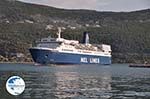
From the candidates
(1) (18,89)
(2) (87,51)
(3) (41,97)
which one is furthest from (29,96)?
(2) (87,51)

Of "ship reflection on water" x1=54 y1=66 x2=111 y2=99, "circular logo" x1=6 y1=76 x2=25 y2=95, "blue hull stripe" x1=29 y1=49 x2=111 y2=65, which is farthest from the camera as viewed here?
"blue hull stripe" x1=29 y1=49 x2=111 y2=65

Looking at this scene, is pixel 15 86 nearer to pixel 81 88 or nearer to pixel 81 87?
pixel 81 88

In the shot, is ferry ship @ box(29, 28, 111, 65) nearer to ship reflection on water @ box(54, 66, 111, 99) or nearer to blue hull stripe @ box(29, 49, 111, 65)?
blue hull stripe @ box(29, 49, 111, 65)

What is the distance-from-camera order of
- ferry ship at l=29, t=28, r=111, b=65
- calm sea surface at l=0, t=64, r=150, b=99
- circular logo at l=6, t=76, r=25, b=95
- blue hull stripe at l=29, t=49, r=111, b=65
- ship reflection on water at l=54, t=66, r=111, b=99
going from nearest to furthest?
1. circular logo at l=6, t=76, r=25, b=95
2. calm sea surface at l=0, t=64, r=150, b=99
3. ship reflection on water at l=54, t=66, r=111, b=99
4. blue hull stripe at l=29, t=49, r=111, b=65
5. ferry ship at l=29, t=28, r=111, b=65

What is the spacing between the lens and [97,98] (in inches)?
1459

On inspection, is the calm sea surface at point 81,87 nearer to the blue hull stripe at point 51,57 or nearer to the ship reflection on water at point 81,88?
the ship reflection on water at point 81,88

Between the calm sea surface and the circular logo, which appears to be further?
the calm sea surface

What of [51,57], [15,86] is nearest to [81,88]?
[15,86]

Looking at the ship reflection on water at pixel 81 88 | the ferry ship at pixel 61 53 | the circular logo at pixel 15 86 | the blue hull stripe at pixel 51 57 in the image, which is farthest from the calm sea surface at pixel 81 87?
the ferry ship at pixel 61 53

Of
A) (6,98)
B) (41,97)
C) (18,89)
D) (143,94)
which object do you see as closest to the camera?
(18,89)

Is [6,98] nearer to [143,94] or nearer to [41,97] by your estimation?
[41,97]

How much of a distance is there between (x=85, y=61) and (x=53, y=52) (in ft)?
72.4

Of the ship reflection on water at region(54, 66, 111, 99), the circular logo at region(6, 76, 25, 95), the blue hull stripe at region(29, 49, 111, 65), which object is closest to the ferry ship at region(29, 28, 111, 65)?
the blue hull stripe at region(29, 49, 111, 65)

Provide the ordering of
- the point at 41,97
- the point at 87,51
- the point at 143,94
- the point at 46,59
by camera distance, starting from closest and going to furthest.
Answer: the point at 41,97 → the point at 143,94 → the point at 46,59 → the point at 87,51
